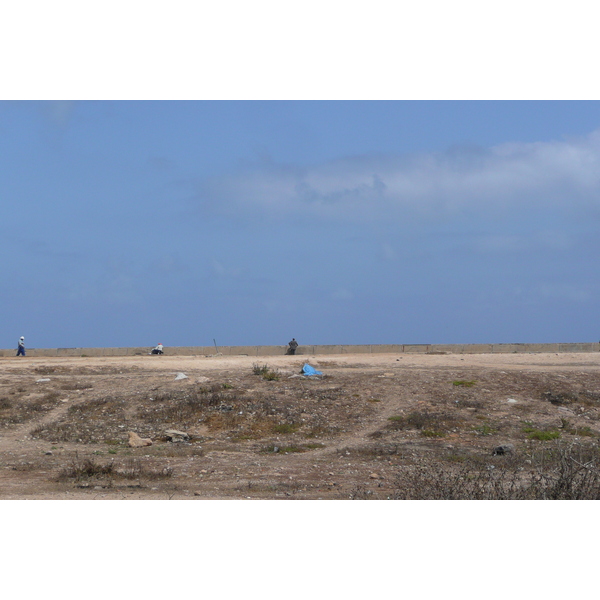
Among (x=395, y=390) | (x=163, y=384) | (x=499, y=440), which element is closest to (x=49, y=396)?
(x=163, y=384)

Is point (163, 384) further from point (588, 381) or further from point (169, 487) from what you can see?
point (588, 381)

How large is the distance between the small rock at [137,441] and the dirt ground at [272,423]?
Answer: 0.22m

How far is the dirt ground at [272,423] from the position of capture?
30.7 ft

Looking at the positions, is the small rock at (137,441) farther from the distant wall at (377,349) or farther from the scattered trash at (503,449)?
the distant wall at (377,349)

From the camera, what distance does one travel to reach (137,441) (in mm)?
12281

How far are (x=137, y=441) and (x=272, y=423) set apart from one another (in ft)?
9.40

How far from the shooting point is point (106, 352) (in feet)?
86.6

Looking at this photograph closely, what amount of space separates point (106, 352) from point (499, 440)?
1847 centimetres

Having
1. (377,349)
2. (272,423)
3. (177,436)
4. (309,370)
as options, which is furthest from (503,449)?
(377,349)

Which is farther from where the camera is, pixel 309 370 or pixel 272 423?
pixel 309 370

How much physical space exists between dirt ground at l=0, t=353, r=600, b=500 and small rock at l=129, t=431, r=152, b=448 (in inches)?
8.8

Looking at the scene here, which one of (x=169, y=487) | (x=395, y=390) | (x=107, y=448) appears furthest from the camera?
(x=395, y=390)

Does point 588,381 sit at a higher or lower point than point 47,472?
higher

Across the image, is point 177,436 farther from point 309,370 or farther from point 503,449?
point 503,449
